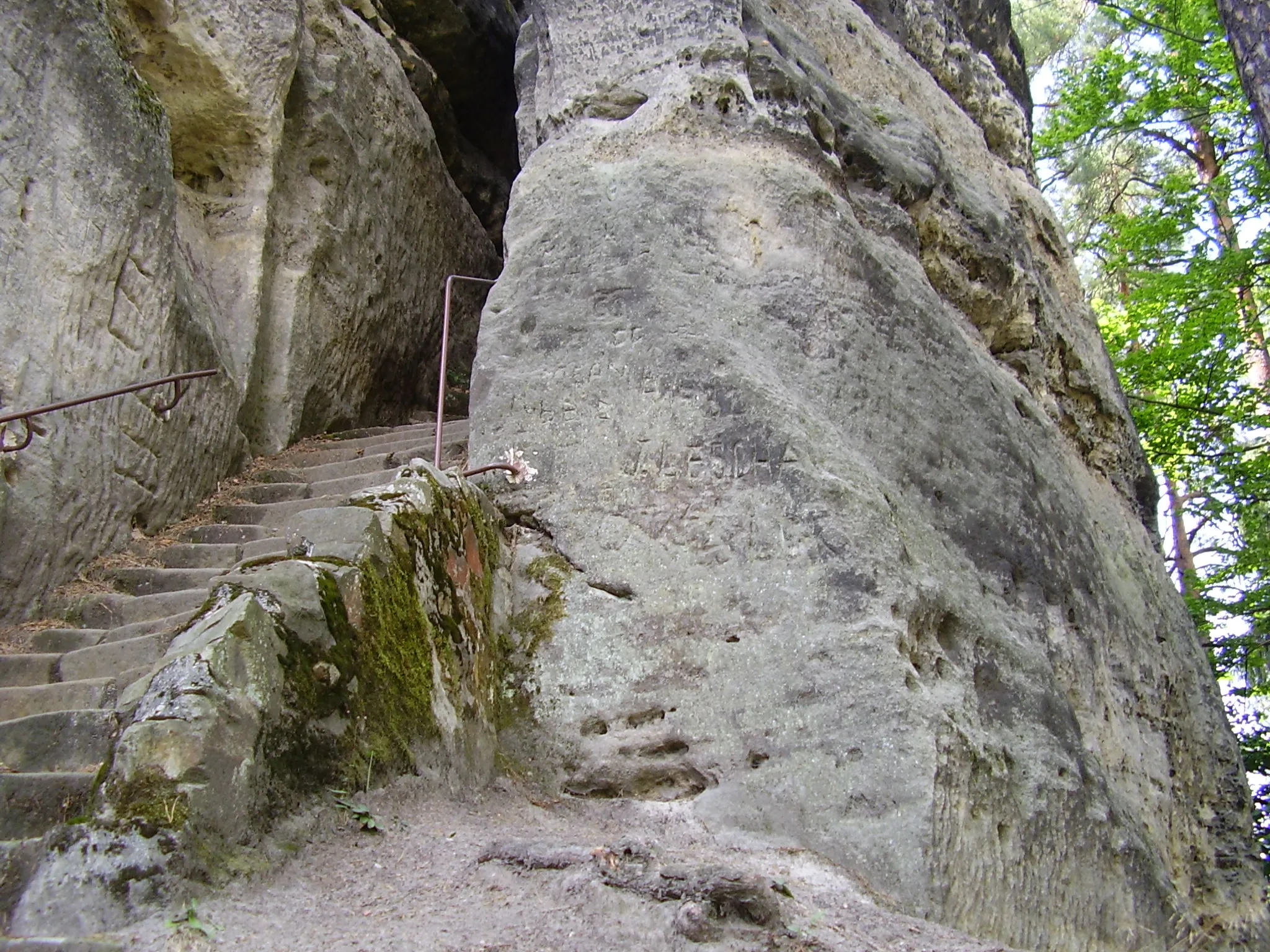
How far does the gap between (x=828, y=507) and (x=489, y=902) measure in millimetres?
2876

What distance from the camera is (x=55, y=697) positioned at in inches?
178

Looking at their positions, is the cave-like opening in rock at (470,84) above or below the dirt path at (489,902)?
above

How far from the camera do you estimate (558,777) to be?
5.30m

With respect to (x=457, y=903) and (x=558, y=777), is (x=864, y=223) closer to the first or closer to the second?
(x=558, y=777)

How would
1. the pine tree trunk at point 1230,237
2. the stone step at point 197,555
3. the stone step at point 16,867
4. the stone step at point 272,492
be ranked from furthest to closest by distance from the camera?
the pine tree trunk at point 1230,237
the stone step at point 272,492
the stone step at point 197,555
the stone step at point 16,867

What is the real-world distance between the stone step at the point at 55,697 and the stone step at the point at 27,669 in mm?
271

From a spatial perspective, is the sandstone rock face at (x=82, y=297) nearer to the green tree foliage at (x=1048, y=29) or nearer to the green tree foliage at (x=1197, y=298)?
the green tree foliage at (x=1197, y=298)

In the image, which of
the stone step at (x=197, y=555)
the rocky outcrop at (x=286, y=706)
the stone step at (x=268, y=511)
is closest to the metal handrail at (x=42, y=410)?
the stone step at (x=197, y=555)

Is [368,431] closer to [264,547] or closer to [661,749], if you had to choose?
[264,547]

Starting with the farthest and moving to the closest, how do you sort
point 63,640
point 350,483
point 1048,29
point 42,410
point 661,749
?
1. point 1048,29
2. point 350,483
3. point 661,749
4. point 63,640
5. point 42,410

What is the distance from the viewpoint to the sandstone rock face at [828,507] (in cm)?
517

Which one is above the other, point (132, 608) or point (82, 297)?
point (82, 297)

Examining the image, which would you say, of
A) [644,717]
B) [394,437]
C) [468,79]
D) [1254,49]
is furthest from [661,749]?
[468,79]

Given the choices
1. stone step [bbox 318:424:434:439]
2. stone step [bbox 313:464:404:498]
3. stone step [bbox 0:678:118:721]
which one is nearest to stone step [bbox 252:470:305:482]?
stone step [bbox 313:464:404:498]
